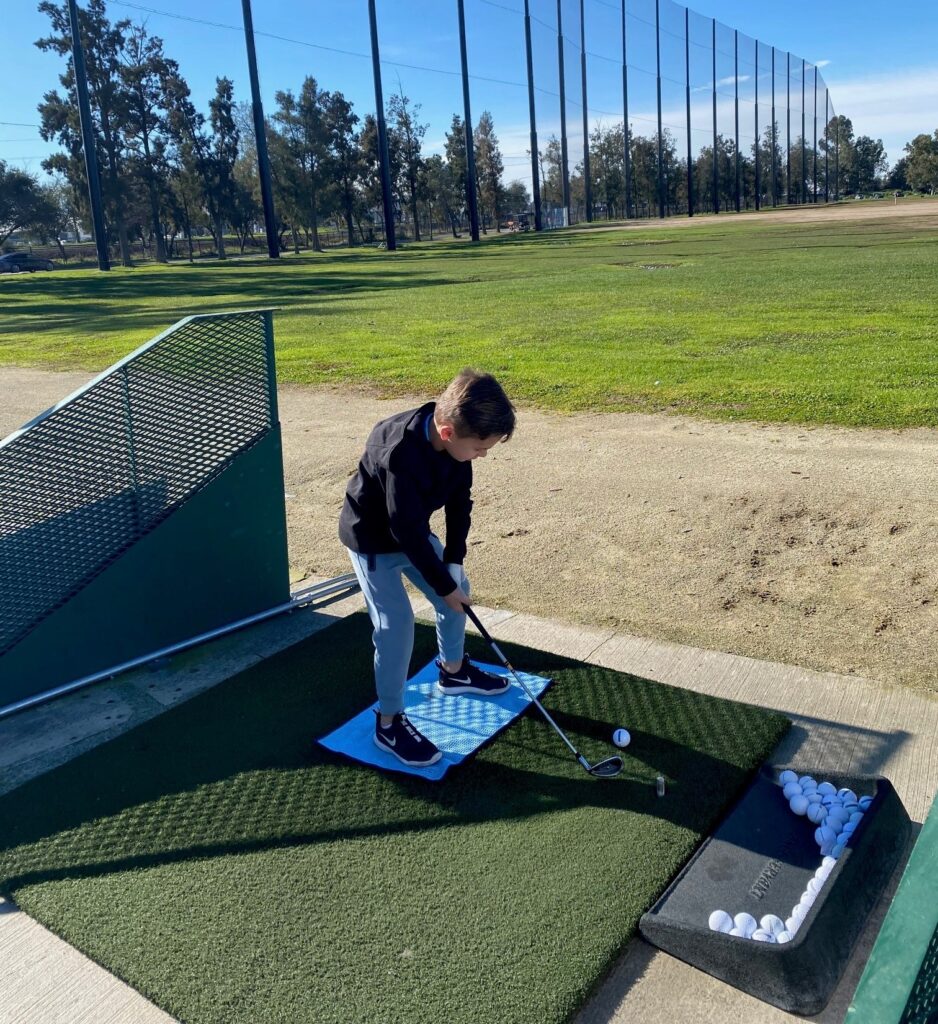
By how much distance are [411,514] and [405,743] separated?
90 cm

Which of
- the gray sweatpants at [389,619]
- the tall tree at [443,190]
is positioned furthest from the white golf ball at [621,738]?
the tall tree at [443,190]

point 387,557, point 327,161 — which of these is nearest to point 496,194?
point 327,161

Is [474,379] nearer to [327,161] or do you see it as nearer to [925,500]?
[925,500]

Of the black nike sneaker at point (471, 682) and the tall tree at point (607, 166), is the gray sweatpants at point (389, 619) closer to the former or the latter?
the black nike sneaker at point (471, 682)

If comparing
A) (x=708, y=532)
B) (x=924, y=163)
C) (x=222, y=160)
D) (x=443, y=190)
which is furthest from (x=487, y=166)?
(x=708, y=532)

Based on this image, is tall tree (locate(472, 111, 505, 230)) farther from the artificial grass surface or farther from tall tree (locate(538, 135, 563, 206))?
the artificial grass surface

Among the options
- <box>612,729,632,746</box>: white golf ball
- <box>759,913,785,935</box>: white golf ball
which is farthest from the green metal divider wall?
<box>759,913,785,935</box>: white golf ball

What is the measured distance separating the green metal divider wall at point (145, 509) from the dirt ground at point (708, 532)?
112 cm

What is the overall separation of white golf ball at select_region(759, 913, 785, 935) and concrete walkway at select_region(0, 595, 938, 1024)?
0.19 metres

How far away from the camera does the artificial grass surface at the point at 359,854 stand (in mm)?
2363

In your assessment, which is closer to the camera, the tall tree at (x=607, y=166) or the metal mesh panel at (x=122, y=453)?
the metal mesh panel at (x=122, y=453)

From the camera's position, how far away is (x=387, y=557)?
330cm

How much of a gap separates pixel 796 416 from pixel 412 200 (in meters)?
63.0

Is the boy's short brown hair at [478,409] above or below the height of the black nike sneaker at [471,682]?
above
